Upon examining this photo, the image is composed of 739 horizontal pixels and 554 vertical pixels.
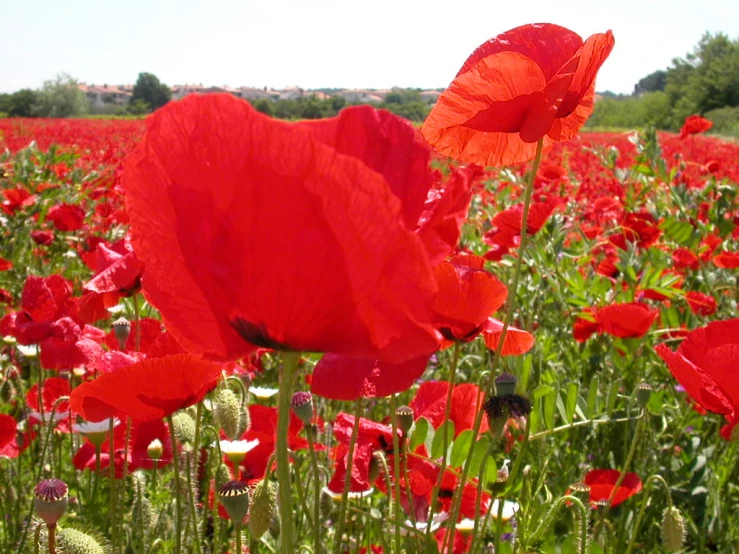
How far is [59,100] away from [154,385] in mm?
43893

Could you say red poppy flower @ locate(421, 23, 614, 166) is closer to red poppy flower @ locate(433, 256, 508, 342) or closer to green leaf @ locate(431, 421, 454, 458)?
red poppy flower @ locate(433, 256, 508, 342)

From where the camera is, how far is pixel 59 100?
1586 inches

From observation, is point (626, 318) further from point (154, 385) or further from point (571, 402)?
point (154, 385)

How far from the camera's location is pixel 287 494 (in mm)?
481

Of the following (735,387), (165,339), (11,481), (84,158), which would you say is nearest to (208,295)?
(165,339)

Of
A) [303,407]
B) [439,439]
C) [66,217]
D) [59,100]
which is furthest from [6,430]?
[59,100]

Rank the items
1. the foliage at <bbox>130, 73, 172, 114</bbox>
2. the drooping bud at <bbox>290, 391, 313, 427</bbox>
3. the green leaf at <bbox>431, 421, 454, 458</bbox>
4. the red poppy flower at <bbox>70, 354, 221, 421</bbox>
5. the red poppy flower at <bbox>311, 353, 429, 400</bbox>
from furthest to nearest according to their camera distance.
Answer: the foliage at <bbox>130, 73, 172, 114</bbox>
the green leaf at <bbox>431, 421, 454, 458</bbox>
the drooping bud at <bbox>290, 391, 313, 427</bbox>
the red poppy flower at <bbox>70, 354, 221, 421</bbox>
the red poppy flower at <bbox>311, 353, 429, 400</bbox>

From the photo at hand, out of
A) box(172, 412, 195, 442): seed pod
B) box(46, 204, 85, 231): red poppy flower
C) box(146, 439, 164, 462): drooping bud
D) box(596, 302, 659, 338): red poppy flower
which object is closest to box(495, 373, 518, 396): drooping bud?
box(172, 412, 195, 442): seed pod

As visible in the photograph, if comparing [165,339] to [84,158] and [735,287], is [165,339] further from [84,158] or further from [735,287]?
[84,158]

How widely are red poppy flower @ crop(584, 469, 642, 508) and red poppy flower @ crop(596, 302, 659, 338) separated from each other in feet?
1.14

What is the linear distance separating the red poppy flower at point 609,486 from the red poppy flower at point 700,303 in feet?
2.53

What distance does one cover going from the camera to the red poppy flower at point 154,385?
777mm

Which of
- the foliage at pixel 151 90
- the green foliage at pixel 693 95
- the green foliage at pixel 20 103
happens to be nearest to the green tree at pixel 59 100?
the green foliage at pixel 20 103

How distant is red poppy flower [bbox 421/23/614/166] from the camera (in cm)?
72
